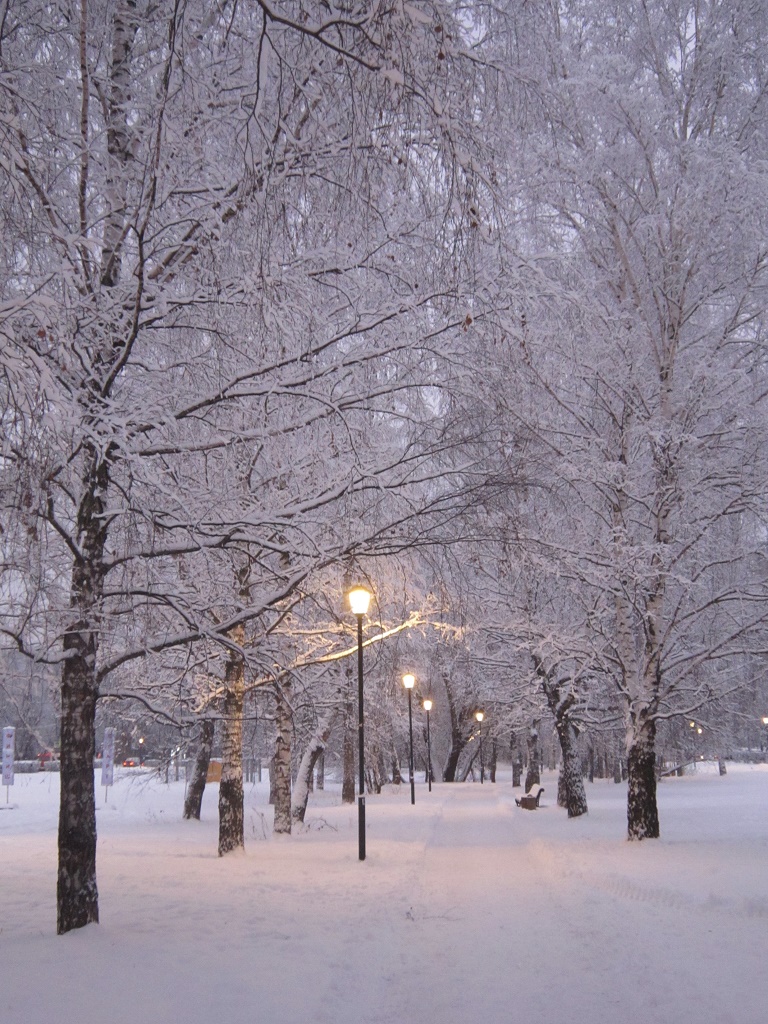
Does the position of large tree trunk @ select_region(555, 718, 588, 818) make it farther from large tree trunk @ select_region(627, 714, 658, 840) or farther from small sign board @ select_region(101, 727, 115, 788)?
small sign board @ select_region(101, 727, 115, 788)

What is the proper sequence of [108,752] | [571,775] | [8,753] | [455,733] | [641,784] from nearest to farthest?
[641,784] < [571,775] < [108,752] < [8,753] < [455,733]

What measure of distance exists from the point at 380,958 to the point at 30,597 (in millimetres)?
4191

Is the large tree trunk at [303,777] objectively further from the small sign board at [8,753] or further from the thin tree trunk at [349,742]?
the small sign board at [8,753]

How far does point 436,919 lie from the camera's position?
8.91 m

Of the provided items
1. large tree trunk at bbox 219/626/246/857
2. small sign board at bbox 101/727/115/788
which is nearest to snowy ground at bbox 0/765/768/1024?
large tree trunk at bbox 219/626/246/857

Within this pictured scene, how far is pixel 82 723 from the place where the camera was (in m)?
7.48

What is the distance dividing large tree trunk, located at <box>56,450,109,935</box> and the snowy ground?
0.34 metres

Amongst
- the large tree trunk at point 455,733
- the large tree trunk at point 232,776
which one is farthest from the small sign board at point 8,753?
the large tree trunk at point 232,776

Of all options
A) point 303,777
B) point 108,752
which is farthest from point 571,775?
point 108,752

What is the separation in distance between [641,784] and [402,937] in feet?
29.0

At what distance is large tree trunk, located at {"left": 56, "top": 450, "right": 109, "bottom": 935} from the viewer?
285 inches

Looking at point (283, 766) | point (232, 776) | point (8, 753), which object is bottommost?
point (8, 753)

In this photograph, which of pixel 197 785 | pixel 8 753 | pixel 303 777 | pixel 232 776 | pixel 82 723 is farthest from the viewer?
pixel 8 753

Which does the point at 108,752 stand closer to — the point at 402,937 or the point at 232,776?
the point at 232,776
